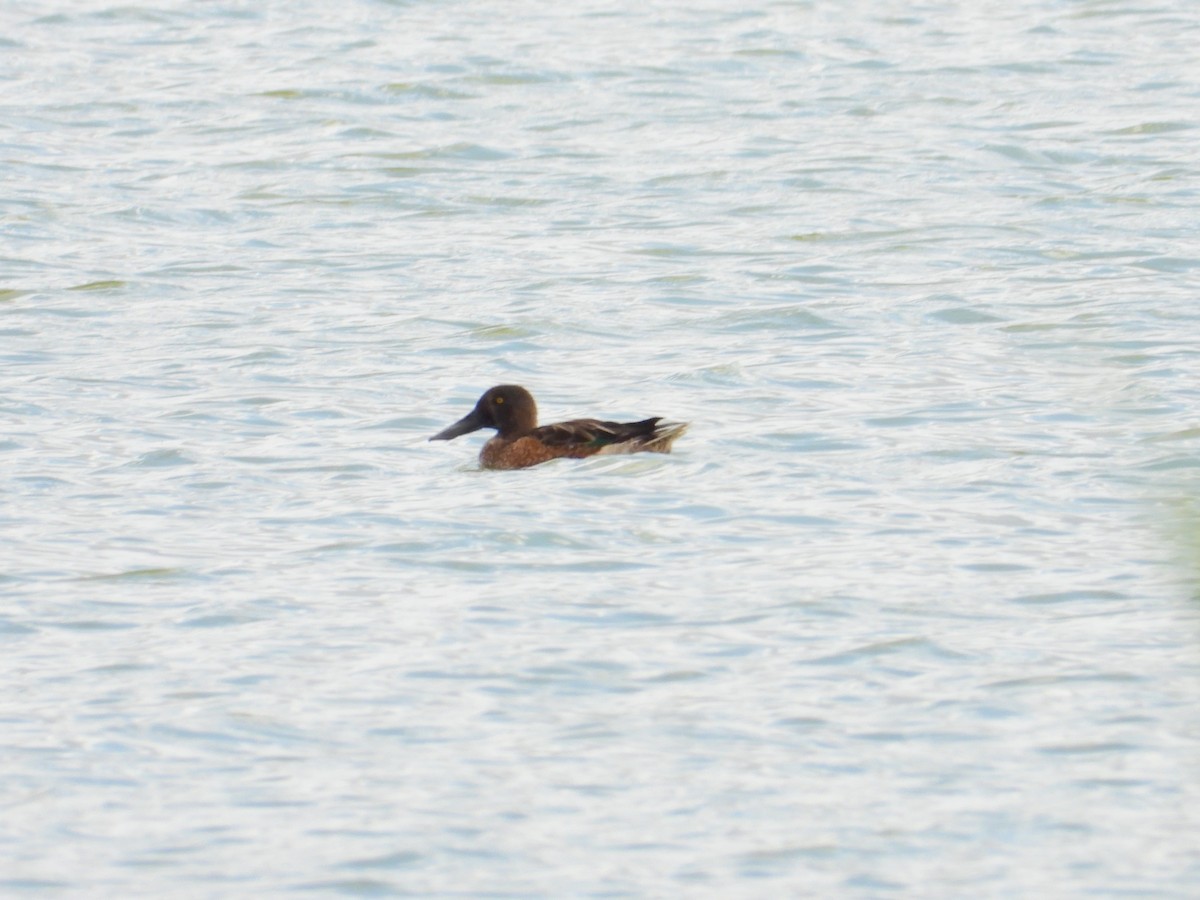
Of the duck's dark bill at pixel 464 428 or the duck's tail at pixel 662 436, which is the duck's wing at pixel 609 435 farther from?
the duck's dark bill at pixel 464 428

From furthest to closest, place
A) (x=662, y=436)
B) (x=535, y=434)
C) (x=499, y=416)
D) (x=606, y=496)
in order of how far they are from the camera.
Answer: (x=499, y=416)
(x=535, y=434)
(x=662, y=436)
(x=606, y=496)

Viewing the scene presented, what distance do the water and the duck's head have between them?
0.88 feet

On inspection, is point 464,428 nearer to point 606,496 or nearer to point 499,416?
point 499,416

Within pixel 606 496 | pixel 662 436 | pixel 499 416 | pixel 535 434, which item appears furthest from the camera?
pixel 499 416

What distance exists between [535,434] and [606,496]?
708 mm

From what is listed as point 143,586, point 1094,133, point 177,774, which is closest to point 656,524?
point 143,586

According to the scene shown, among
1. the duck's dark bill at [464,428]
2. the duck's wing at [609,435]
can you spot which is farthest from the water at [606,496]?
the duck's dark bill at [464,428]

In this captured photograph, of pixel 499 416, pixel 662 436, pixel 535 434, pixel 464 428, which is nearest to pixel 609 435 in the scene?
pixel 662 436

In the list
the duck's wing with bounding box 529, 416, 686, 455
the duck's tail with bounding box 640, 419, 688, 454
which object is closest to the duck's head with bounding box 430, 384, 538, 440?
the duck's wing with bounding box 529, 416, 686, 455

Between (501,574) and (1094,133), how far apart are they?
11558 millimetres

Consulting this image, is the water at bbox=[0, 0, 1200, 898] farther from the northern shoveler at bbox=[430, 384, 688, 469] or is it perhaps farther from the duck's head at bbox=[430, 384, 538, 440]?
the duck's head at bbox=[430, 384, 538, 440]

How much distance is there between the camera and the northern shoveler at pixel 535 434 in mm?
10055

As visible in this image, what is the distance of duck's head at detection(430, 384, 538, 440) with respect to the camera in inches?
414

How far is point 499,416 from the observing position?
10.5 metres
